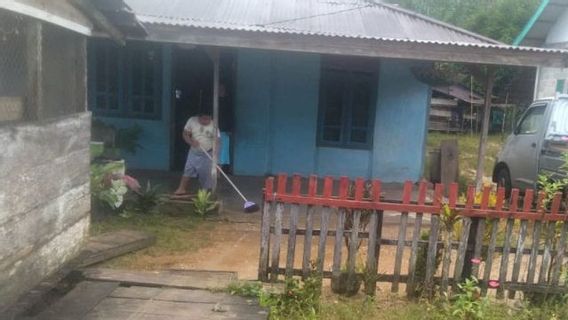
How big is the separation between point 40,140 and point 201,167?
3.85 metres

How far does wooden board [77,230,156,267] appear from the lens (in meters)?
4.84

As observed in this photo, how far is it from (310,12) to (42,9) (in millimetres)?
6338

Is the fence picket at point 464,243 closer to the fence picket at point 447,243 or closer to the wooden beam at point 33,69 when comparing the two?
the fence picket at point 447,243

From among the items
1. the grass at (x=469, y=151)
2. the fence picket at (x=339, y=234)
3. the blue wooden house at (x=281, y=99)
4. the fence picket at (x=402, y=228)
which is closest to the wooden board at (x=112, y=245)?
the fence picket at (x=339, y=234)

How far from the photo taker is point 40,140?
3.72 meters

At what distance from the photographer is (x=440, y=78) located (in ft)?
31.9

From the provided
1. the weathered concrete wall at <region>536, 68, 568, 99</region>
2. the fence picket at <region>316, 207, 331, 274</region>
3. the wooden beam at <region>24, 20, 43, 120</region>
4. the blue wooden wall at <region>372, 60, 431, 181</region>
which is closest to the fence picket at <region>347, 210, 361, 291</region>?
the fence picket at <region>316, 207, 331, 274</region>

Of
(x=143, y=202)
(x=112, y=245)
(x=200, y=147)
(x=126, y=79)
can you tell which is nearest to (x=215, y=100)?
(x=200, y=147)

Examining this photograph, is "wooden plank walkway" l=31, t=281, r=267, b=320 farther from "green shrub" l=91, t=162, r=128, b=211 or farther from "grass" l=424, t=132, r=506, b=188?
"grass" l=424, t=132, r=506, b=188

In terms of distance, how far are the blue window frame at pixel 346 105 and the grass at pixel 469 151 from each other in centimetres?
172

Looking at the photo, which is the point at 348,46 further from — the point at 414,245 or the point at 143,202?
the point at 143,202

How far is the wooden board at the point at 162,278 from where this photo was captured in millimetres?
4219

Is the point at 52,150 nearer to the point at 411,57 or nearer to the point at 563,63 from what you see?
the point at 411,57

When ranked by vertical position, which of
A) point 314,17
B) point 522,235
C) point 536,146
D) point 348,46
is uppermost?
point 314,17
